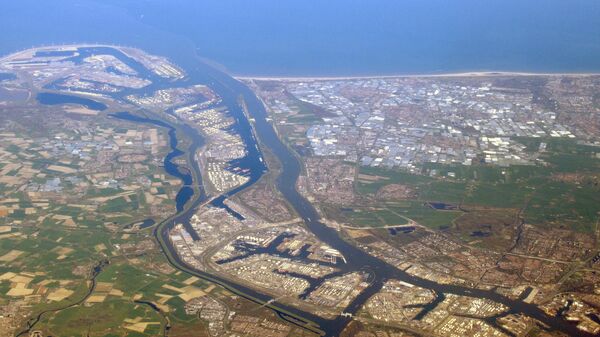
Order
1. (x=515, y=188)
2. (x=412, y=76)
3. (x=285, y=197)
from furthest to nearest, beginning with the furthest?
1. (x=412, y=76)
2. (x=515, y=188)
3. (x=285, y=197)

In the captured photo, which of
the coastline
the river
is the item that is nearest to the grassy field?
the river

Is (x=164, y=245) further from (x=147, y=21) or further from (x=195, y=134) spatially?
(x=147, y=21)

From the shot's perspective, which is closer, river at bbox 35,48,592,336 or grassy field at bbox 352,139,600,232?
river at bbox 35,48,592,336

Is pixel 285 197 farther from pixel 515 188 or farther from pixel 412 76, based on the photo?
pixel 412 76

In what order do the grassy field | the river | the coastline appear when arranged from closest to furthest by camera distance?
the river → the grassy field → the coastline

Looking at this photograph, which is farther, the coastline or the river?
the coastline

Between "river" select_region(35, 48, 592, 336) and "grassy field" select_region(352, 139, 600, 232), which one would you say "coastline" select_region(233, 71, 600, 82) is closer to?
"river" select_region(35, 48, 592, 336)

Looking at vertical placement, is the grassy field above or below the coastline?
below

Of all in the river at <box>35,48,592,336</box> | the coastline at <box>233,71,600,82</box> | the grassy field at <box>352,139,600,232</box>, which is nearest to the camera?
the river at <box>35,48,592,336</box>

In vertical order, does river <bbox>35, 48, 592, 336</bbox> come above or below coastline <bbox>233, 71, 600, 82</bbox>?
below

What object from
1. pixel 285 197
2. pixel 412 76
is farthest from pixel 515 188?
pixel 412 76

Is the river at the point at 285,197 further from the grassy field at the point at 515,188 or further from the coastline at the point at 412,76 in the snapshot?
Answer: the grassy field at the point at 515,188

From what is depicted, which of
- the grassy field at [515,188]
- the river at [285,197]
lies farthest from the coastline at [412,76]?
the grassy field at [515,188]

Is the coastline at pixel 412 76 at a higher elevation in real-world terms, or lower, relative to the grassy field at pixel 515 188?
higher
